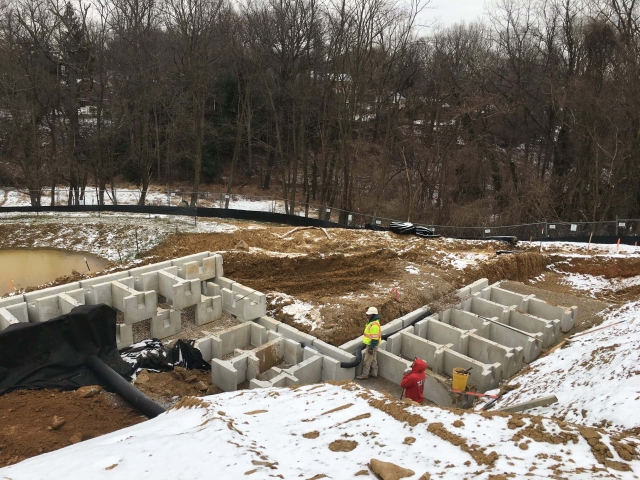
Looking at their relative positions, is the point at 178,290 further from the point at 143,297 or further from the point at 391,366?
the point at 391,366

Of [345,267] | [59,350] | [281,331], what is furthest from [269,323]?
[345,267]

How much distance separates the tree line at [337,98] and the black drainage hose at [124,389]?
18.9m

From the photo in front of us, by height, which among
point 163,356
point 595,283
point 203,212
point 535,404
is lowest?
point 163,356

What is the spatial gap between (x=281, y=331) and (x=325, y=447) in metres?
6.40

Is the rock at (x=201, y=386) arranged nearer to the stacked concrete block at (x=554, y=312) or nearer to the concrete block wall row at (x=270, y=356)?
the concrete block wall row at (x=270, y=356)

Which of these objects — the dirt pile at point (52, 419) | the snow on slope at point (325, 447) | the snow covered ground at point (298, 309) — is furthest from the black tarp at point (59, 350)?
the snow covered ground at point (298, 309)

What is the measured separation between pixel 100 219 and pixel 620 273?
71.9ft

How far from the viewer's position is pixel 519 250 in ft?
66.3

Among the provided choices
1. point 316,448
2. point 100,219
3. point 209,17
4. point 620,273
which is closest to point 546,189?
point 620,273

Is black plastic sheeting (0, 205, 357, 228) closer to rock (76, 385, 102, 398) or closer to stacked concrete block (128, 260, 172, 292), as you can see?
stacked concrete block (128, 260, 172, 292)

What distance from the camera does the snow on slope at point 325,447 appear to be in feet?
17.0

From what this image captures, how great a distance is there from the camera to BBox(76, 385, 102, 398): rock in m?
8.23

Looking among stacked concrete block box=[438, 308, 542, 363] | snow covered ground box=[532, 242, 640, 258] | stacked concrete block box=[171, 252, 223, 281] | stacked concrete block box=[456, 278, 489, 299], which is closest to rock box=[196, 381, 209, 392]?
stacked concrete block box=[171, 252, 223, 281]

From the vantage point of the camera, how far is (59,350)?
29.3 ft
